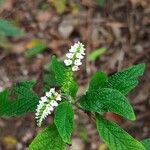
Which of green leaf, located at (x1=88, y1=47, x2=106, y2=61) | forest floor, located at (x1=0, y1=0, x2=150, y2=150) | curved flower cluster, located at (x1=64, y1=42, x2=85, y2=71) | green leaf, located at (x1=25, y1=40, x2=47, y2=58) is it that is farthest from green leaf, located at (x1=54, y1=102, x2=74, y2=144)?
green leaf, located at (x1=25, y1=40, x2=47, y2=58)

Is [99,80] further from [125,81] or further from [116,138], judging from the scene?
[116,138]

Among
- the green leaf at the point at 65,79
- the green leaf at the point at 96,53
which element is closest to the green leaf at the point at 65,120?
the green leaf at the point at 65,79

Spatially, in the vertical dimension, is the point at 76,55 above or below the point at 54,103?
above

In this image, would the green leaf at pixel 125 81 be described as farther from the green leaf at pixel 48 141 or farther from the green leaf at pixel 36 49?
the green leaf at pixel 36 49

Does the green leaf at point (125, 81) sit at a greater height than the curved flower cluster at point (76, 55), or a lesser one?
lesser

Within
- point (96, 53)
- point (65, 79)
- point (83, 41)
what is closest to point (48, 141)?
point (65, 79)

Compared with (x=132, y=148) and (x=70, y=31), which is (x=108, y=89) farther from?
(x=70, y=31)
